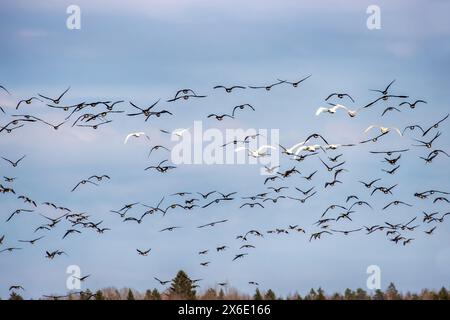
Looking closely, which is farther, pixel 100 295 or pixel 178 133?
pixel 100 295

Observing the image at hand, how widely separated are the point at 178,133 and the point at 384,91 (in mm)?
16709

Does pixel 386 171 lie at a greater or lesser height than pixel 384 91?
lesser
